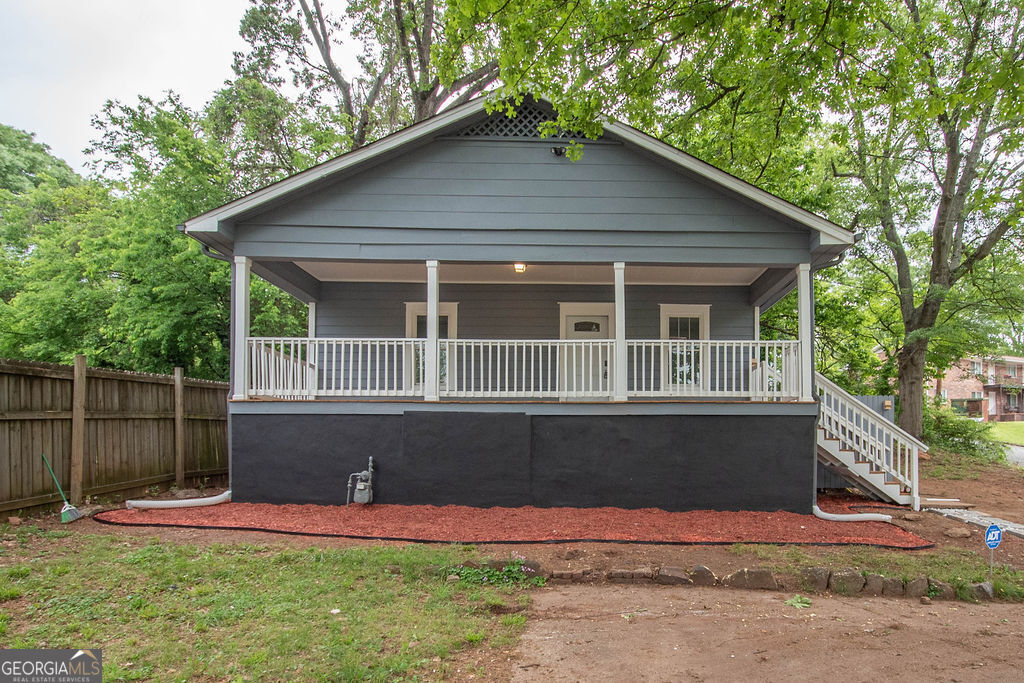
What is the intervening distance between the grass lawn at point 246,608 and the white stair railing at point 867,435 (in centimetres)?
653

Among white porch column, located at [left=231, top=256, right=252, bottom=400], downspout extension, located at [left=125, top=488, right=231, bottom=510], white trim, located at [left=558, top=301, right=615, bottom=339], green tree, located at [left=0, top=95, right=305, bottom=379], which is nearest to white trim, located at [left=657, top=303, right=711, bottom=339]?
white trim, located at [left=558, top=301, right=615, bottom=339]

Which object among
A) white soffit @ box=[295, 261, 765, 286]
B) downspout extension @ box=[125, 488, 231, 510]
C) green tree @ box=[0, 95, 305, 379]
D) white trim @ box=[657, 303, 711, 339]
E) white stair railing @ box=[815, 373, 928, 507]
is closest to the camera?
downspout extension @ box=[125, 488, 231, 510]

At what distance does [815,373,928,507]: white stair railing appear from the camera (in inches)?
349

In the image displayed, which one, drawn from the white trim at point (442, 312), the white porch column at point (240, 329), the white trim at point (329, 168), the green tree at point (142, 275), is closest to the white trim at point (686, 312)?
the white trim at point (442, 312)

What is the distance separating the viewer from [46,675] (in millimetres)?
3289

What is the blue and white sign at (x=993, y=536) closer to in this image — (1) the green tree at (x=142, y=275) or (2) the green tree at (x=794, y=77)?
(2) the green tree at (x=794, y=77)

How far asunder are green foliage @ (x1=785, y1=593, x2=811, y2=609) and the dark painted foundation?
3.14m

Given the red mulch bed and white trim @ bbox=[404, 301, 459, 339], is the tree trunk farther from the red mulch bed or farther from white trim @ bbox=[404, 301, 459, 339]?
white trim @ bbox=[404, 301, 459, 339]

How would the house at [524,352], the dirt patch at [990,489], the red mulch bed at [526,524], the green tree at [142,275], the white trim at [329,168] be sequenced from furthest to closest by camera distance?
the green tree at [142,275] < the dirt patch at [990,489] < the house at [524,352] < the white trim at [329,168] < the red mulch bed at [526,524]

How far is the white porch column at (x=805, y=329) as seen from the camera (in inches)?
328

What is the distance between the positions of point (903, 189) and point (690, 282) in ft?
25.2

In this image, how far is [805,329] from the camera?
849cm

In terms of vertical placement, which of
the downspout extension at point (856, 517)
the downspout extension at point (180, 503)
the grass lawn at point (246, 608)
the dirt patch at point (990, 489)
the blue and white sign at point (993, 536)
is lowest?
the dirt patch at point (990, 489)

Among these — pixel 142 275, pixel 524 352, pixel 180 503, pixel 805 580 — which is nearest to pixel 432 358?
pixel 524 352
